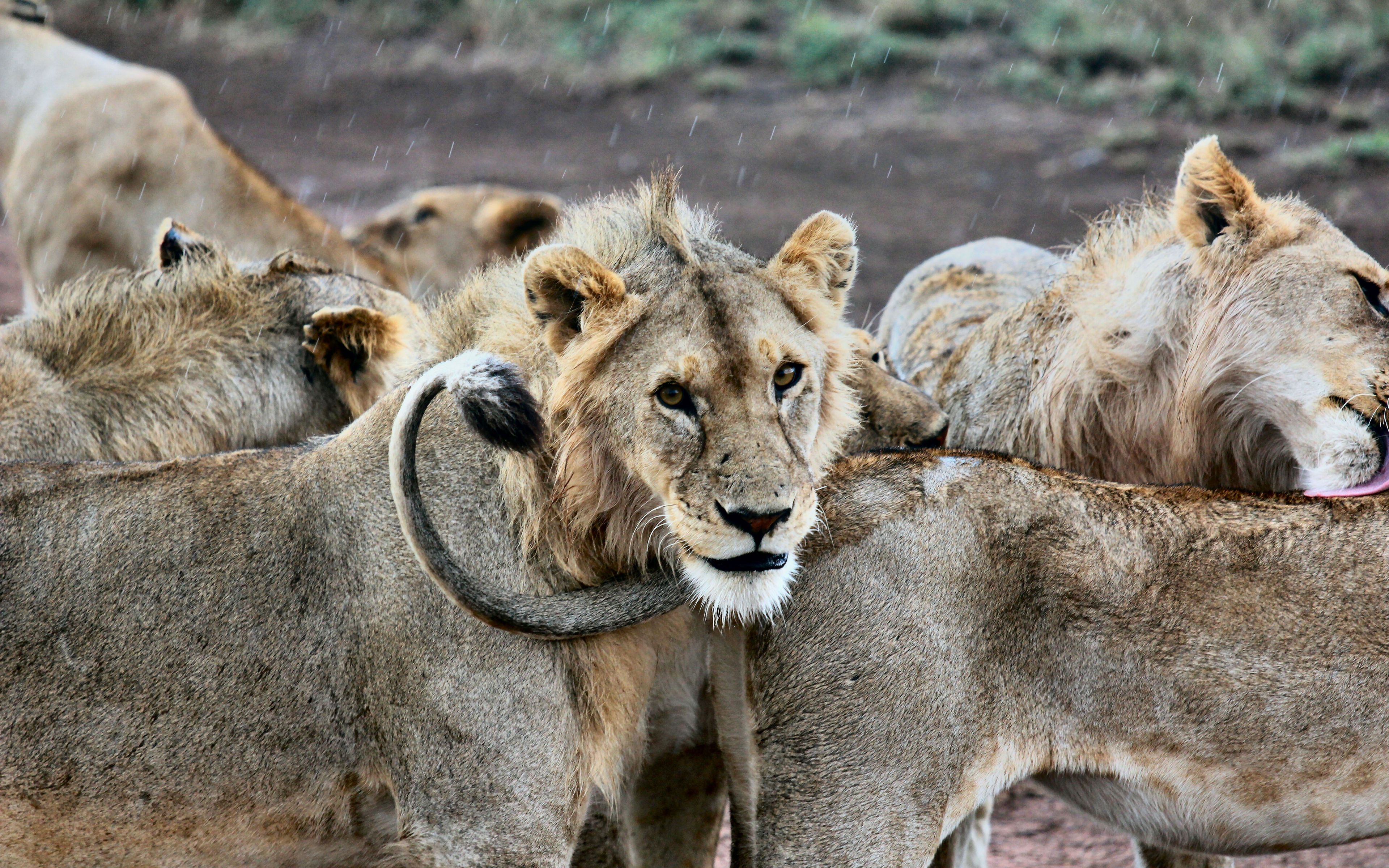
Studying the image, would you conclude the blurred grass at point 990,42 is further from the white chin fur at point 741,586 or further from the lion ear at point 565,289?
the white chin fur at point 741,586

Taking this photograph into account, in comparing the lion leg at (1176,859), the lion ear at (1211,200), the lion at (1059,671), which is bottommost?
the lion leg at (1176,859)

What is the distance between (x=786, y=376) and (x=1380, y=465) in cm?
163

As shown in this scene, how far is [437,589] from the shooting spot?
3.31m

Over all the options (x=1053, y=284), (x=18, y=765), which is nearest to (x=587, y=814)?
(x=18, y=765)

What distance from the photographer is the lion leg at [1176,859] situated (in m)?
3.97

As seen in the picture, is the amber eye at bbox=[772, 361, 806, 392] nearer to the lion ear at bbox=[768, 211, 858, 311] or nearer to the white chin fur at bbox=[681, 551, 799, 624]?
the lion ear at bbox=[768, 211, 858, 311]

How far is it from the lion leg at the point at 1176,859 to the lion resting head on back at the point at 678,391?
1.54 meters

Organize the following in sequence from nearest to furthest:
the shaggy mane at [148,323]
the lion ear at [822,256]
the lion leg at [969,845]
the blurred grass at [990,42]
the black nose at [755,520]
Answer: the black nose at [755,520]
the lion ear at [822,256]
the lion leg at [969,845]
the shaggy mane at [148,323]
the blurred grass at [990,42]

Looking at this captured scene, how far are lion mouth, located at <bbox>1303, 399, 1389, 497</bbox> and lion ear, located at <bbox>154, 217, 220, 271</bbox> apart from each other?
10.6 ft

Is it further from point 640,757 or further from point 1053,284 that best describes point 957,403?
point 640,757

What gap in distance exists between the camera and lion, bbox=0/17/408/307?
6770 mm

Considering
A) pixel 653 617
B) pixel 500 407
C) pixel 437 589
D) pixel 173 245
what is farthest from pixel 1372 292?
pixel 173 245

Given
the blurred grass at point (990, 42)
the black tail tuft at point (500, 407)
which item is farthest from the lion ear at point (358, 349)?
the blurred grass at point (990, 42)

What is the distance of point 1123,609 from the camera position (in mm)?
3244
